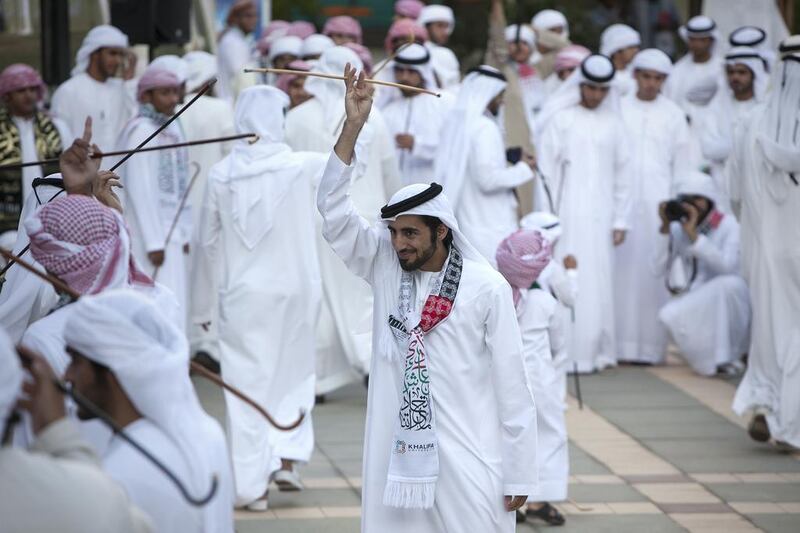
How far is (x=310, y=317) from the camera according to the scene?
27.6 ft

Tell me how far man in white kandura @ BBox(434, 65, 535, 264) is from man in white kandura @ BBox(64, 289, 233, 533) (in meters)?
6.93

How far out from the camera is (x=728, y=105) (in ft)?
44.3

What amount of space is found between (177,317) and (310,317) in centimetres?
338

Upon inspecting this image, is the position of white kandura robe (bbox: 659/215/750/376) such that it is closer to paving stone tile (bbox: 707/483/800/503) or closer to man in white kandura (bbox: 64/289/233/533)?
paving stone tile (bbox: 707/483/800/503)

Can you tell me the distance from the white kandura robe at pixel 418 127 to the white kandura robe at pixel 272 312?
3.76m

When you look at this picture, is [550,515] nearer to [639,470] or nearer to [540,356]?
[540,356]


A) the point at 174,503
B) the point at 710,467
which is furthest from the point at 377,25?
the point at 174,503

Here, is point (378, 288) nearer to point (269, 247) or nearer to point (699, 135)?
point (269, 247)

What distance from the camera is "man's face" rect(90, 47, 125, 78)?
11.6m

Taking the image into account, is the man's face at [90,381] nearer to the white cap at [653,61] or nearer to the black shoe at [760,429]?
the black shoe at [760,429]

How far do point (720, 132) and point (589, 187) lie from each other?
167 cm

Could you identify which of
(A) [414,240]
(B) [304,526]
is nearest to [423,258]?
(A) [414,240]

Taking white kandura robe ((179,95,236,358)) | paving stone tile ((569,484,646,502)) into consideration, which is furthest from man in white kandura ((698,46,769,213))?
paving stone tile ((569,484,646,502))

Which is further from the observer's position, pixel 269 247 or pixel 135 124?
pixel 135 124
